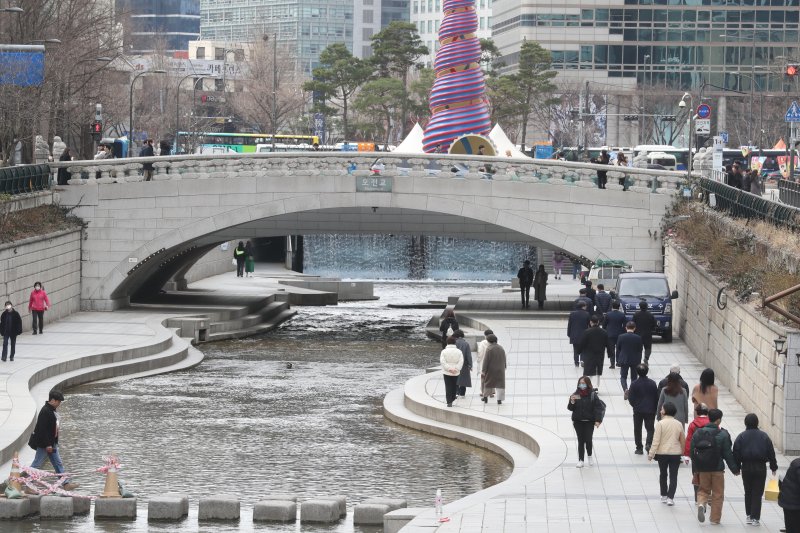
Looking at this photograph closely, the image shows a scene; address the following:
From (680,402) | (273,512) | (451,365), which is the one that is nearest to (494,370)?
(451,365)

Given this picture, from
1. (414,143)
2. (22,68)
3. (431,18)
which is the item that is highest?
(431,18)

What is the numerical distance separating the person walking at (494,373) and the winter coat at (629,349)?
6.84ft

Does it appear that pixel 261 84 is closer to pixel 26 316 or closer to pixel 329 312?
pixel 329 312

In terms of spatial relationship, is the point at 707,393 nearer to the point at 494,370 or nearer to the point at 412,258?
the point at 494,370

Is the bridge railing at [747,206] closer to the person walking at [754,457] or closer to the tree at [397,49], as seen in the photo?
the person walking at [754,457]

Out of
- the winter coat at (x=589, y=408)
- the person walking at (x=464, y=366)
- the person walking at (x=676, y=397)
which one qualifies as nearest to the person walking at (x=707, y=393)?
the person walking at (x=676, y=397)

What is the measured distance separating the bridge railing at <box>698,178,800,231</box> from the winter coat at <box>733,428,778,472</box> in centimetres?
1349

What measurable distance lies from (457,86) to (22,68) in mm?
26351

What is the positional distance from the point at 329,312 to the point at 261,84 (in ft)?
239

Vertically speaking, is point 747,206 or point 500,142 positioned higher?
point 500,142

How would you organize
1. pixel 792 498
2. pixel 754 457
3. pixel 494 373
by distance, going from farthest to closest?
1. pixel 494 373
2. pixel 754 457
3. pixel 792 498

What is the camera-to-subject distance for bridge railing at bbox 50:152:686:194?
4741 centimetres

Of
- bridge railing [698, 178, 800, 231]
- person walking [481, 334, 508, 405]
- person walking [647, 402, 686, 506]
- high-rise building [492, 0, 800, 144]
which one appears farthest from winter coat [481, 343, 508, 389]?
high-rise building [492, 0, 800, 144]

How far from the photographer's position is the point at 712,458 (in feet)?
62.7
